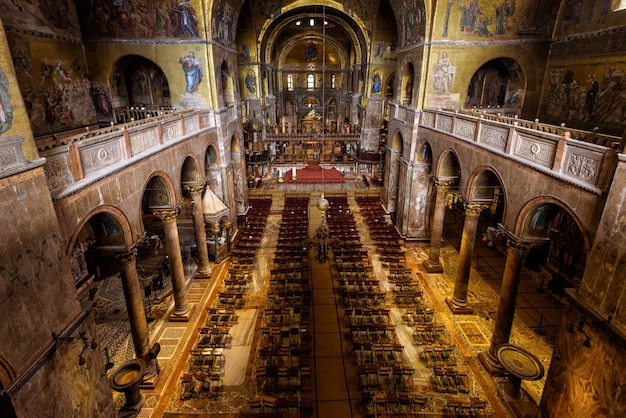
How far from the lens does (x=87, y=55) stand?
1705cm

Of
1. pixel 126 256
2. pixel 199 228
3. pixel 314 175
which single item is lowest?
pixel 314 175

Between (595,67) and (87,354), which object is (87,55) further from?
(595,67)

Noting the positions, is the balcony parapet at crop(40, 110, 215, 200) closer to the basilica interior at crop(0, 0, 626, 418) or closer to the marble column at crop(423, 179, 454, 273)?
the basilica interior at crop(0, 0, 626, 418)

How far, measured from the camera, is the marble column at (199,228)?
16266mm

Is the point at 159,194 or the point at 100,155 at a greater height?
the point at 100,155

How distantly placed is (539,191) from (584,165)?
1.57 metres

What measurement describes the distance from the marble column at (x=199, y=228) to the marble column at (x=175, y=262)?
242cm

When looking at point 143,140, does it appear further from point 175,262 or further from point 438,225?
point 438,225

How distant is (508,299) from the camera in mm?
11500

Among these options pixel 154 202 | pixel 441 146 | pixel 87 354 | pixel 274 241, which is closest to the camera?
pixel 87 354

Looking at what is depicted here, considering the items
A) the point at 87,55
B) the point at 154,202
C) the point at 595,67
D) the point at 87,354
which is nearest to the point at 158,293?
the point at 154,202

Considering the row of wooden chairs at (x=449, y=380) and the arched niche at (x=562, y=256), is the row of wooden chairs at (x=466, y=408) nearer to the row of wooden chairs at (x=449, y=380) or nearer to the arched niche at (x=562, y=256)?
the row of wooden chairs at (x=449, y=380)

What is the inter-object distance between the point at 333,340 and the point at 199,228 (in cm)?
803

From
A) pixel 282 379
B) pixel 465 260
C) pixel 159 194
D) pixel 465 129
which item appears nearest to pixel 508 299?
pixel 465 260
